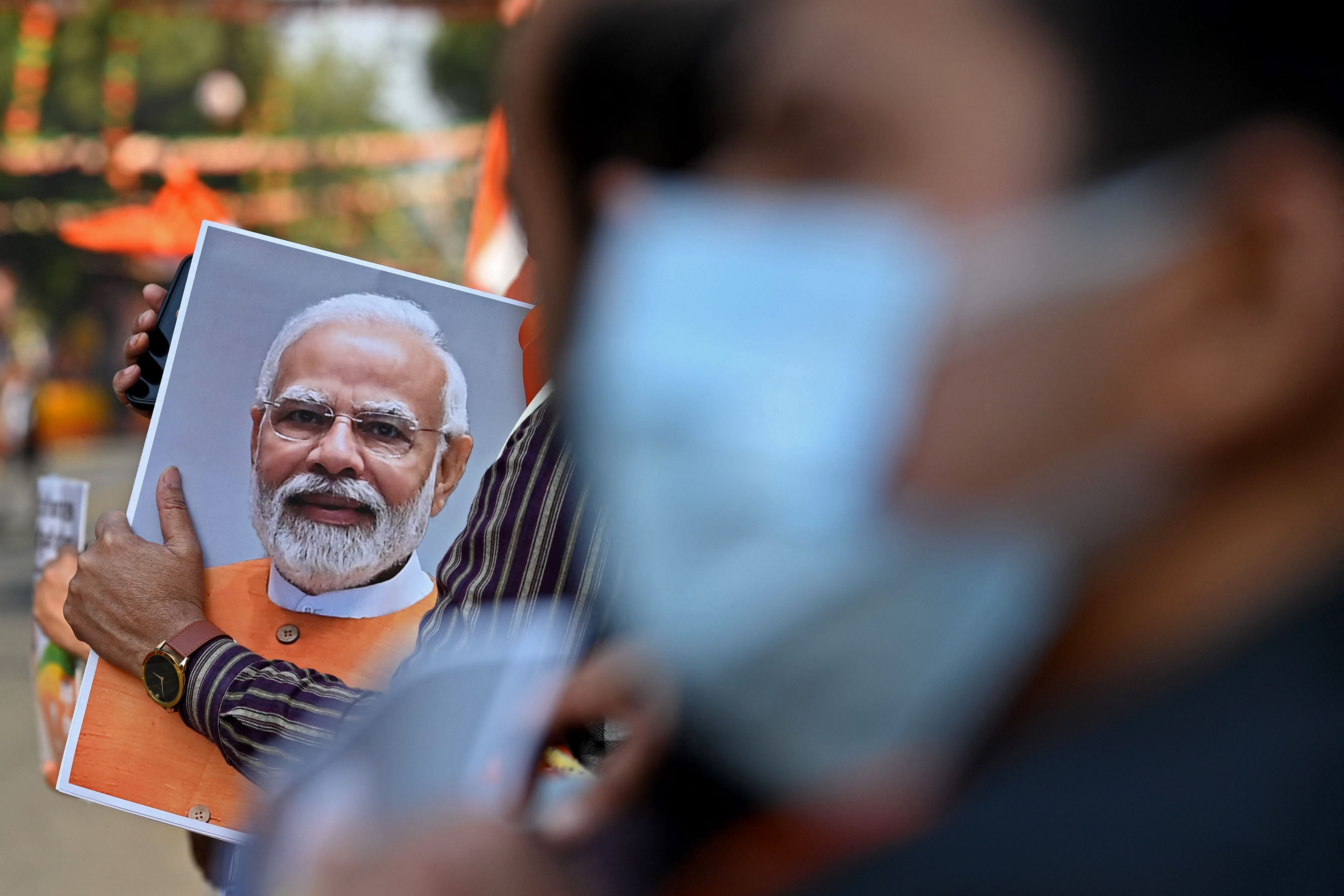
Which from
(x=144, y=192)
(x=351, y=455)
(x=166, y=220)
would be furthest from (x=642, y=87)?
(x=144, y=192)

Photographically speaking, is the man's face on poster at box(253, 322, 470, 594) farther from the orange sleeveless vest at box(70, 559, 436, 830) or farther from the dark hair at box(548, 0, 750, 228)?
the dark hair at box(548, 0, 750, 228)

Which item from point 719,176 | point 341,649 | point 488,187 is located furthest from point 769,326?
point 488,187

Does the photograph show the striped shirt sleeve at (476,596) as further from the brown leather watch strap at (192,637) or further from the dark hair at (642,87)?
the dark hair at (642,87)

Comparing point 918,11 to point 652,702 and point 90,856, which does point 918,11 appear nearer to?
point 652,702

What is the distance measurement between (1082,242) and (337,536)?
957 mm

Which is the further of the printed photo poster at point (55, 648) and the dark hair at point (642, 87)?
the printed photo poster at point (55, 648)

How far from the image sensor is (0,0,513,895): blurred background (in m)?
3.83

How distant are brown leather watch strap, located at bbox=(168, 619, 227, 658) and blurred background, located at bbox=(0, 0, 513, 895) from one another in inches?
17.9

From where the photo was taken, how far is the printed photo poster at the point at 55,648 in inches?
63.0

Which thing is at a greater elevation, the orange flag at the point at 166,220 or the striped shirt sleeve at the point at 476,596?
the striped shirt sleeve at the point at 476,596

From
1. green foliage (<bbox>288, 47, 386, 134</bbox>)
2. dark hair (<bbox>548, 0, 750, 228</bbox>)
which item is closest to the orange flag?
dark hair (<bbox>548, 0, 750, 228</bbox>)

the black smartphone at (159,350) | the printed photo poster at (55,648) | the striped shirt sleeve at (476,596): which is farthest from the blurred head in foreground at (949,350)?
the printed photo poster at (55,648)

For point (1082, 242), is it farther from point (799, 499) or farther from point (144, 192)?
point (144, 192)

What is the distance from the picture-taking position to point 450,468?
127 centimetres
